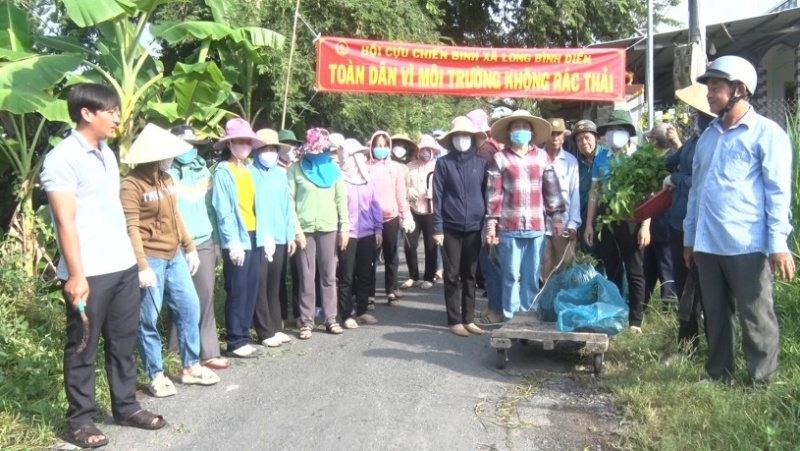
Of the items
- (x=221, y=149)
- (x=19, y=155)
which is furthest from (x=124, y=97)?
(x=221, y=149)

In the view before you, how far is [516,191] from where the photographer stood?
21.1ft

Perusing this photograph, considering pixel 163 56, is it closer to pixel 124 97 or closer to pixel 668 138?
pixel 124 97

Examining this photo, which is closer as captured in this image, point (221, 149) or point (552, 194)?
point (221, 149)

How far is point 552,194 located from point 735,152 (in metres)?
2.39

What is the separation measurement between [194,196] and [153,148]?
83 cm

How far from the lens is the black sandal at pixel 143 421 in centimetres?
440

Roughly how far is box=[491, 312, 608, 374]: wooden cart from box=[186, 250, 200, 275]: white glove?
2.26 metres

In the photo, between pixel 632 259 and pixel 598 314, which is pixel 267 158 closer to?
pixel 598 314

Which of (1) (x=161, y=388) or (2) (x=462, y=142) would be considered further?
(2) (x=462, y=142)

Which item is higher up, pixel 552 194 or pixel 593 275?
pixel 552 194

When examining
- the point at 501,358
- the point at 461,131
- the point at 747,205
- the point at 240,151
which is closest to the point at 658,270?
the point at 501,358

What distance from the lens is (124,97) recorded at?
25.4 feet

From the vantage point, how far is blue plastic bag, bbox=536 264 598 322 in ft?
19.0

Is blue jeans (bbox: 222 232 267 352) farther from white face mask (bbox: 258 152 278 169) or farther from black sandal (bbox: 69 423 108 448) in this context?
black sandal (bbox: 69 423 108 448)
